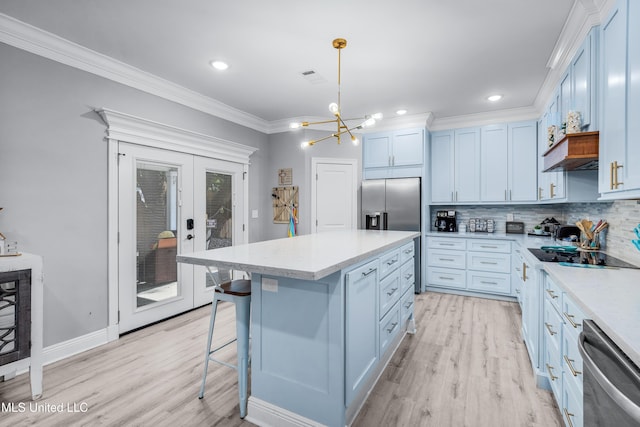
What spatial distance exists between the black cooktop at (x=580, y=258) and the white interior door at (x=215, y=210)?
10.5 feet

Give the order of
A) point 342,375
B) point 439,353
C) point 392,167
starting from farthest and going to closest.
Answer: point 392,167 → point 439,353 → point 342,375

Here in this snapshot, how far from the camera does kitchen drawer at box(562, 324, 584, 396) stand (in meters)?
1.41

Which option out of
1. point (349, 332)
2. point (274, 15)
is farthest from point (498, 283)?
point (274, 15)

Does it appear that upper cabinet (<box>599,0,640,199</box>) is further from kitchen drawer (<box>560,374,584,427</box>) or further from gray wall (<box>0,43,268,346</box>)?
gray wall (<box>0,43,268,346</box>)

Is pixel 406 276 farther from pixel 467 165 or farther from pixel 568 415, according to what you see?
pixel 467 165

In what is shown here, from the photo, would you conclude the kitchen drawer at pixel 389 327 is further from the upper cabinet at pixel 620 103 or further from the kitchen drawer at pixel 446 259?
the kitchen drawer at pixel 446 259

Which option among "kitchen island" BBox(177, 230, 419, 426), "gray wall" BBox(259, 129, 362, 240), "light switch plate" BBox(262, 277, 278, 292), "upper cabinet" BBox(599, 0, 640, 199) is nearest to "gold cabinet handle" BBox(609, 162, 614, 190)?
"upper cabinet" BBox(599, 0, 640, 199)

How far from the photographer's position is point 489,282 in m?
4.27

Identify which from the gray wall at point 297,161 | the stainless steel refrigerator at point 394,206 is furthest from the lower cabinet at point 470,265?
the gray wall at point 297,161

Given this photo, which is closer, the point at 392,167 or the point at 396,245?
the point at 396,245

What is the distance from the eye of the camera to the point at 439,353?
271 cm

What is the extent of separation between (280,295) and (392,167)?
11.5ft

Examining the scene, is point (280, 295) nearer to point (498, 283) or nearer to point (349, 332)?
point (349, 332)

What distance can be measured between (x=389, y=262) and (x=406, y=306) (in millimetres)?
818
